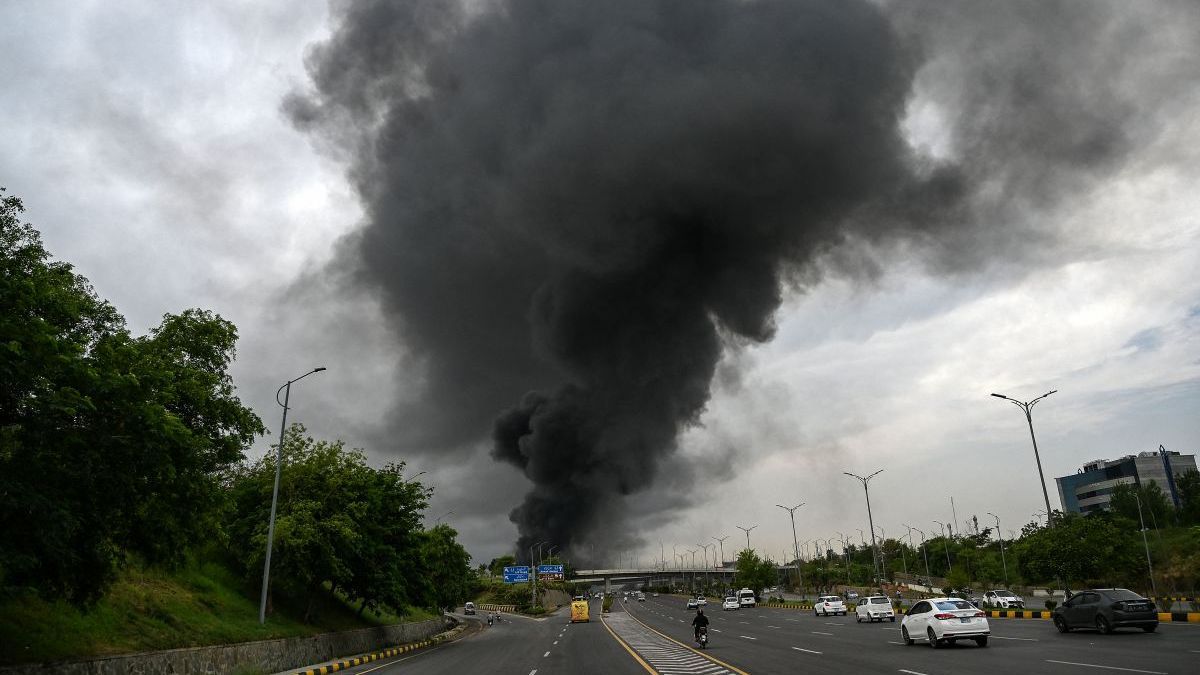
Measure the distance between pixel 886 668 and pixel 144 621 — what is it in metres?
21.5

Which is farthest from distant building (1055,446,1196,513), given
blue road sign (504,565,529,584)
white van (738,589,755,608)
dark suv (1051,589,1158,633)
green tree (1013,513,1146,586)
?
dark suv (1051,589,1158,633)

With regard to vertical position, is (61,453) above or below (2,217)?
below

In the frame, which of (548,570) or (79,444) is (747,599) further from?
(79,444)

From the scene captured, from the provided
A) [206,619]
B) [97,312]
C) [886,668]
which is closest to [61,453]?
[97,312]

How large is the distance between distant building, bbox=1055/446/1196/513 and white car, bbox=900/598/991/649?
162782 mm

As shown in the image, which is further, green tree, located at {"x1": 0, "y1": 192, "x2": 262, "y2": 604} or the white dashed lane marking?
the white dashed lane marking

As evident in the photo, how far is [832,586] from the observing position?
131 metres

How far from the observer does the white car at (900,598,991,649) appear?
2353 cm

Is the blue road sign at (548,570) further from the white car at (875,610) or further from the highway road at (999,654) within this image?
Result: the highway road at (999,654)

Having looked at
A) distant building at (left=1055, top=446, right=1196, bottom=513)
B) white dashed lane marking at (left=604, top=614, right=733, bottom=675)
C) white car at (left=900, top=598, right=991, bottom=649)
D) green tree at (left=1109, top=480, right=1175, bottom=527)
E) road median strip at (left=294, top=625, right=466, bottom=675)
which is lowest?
road median strip at (left=294, top=625, right=466, bottom=675)

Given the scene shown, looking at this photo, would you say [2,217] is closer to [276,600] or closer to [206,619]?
[206,619]

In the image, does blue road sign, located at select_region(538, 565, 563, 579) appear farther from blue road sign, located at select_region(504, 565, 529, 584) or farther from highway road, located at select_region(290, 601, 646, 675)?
highway road, located at select_region(290, 601, 646, 675)

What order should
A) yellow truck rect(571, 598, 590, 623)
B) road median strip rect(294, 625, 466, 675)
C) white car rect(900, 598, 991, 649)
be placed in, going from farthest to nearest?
1. yellow truck rect(571, 598, 590, 623)
2. road median strip rect(294, 625, 466, 675)
3. white car rect(900, 598, 991, 649)

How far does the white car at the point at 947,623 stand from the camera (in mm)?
23531
